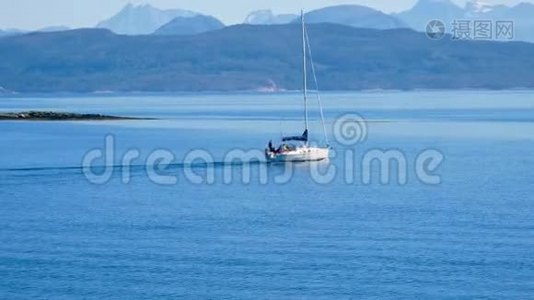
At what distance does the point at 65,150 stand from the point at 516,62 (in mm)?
152437

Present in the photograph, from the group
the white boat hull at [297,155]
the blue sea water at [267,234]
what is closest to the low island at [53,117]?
the blue sea water at [267,234]

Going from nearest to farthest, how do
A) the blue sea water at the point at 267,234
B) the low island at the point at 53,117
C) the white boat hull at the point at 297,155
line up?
1. the blue sea water at the point at 267,234
2. the white boat hull at the point at 297,155
3. the low island at the point at 53,117

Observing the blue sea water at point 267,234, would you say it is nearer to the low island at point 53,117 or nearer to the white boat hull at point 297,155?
the white boat hull at point 297,155

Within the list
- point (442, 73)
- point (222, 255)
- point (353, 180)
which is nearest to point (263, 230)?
point (222, 255)

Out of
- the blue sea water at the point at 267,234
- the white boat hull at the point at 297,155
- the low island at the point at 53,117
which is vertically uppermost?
the low island at the point at 53,117

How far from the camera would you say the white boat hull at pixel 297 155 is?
139 ft

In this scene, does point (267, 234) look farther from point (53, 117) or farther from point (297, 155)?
point (53, 117)

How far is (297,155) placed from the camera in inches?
1682

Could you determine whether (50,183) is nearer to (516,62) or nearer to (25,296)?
(25,296)

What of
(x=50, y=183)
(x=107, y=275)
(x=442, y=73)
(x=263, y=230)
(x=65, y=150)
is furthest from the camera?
(x=442, y=73)

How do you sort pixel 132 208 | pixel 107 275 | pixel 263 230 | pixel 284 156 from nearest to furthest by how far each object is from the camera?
pixel 107 275 < pixel 263 230 < pixel 132 208 < pixel 284 156

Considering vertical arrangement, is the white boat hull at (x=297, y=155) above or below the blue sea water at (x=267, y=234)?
above

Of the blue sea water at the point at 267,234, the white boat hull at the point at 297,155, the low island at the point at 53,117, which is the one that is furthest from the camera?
the low island at the point at 53,117

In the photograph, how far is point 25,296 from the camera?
20.8 metres
